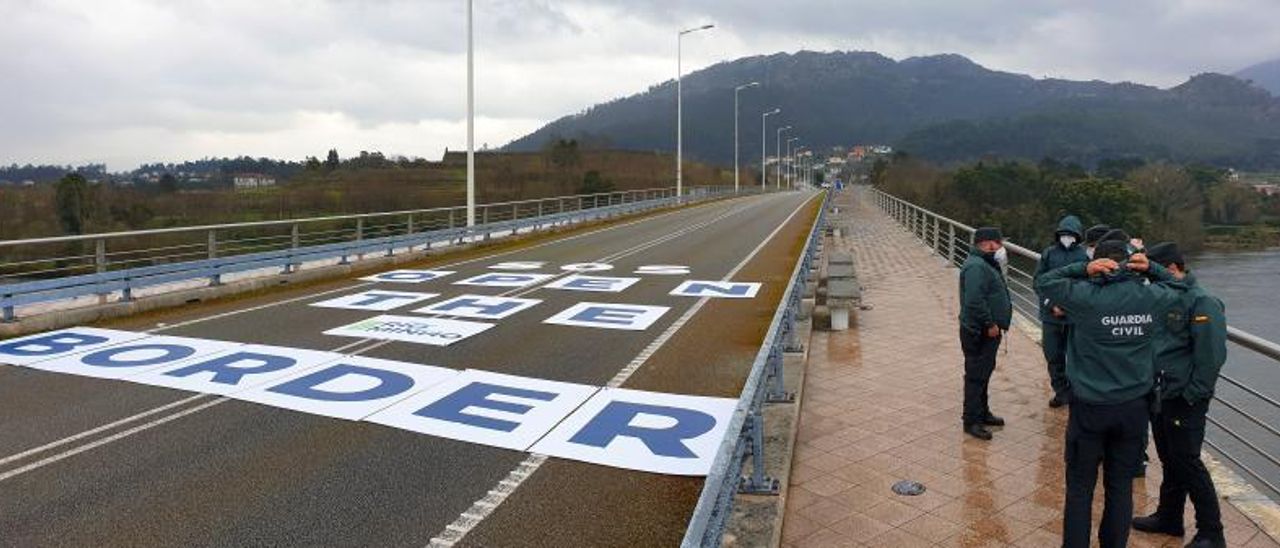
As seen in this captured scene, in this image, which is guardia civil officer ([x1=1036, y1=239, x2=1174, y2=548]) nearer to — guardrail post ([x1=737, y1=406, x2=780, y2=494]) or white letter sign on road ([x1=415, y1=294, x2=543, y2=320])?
guardrail post ([x1=737, y1=406, x2=780, y2=494])

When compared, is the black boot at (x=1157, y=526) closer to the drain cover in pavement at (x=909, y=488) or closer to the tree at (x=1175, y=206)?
the drain cover in pavement at (x=909, y=488)

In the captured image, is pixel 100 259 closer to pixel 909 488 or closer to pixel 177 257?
pixel 177 257

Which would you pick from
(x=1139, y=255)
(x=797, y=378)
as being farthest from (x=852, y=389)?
(x=1139, y=255)

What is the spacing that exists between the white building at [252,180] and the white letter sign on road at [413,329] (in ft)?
193

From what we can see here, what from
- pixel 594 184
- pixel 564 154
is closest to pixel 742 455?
pixel 594 184

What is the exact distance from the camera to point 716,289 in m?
16.2

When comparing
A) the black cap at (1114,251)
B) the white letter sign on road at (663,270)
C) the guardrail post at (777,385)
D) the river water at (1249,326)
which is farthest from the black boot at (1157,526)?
the river water at (1249,326)

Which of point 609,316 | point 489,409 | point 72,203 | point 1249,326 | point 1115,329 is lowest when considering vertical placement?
point 1249,326

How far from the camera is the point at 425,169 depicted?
99.6 metres

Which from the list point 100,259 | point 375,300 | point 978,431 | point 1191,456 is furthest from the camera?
point 375,300

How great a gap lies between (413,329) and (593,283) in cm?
586

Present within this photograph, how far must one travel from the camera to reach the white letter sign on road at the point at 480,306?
42.6ft

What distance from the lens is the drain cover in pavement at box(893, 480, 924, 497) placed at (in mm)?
5570

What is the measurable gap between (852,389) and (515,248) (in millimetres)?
18726
